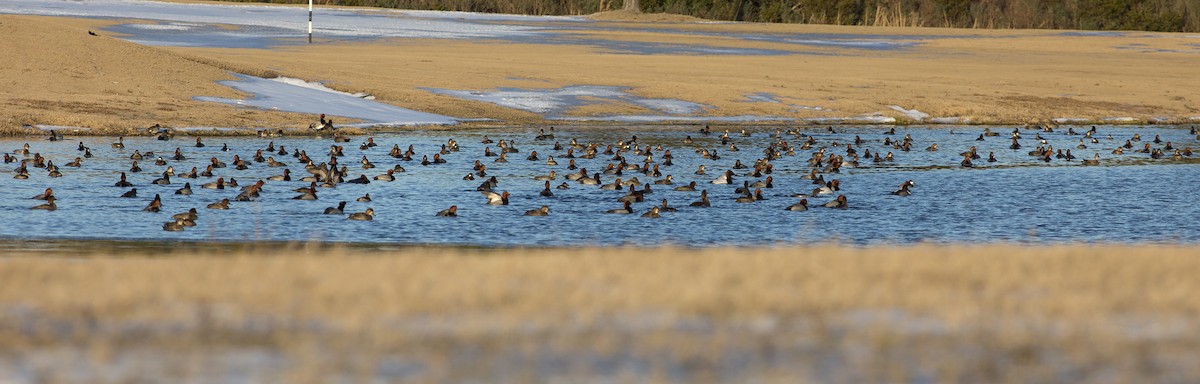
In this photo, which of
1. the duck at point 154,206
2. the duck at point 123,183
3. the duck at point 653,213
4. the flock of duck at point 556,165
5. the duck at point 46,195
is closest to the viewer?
the duck at point 154,206

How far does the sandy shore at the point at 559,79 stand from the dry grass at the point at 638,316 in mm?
26819

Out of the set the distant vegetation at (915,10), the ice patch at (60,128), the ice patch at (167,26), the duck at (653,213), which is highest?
the distant vegetation at (915,10)

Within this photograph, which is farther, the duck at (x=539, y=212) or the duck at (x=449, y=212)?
the duck at (x=539, y=212)

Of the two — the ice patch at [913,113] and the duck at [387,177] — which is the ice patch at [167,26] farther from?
the duck at [387,177]

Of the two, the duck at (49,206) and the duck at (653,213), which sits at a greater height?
the duck at (49,206)

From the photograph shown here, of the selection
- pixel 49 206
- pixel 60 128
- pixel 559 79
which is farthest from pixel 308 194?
pixel 559 79

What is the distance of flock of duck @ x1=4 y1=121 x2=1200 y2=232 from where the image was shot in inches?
928

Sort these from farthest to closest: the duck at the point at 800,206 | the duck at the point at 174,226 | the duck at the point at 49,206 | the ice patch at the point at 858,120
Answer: the ice patch at the point at 858,120 → the duck at the point at 800,206 → the duck at the point at 49,206 → the duck at the point at 174,226

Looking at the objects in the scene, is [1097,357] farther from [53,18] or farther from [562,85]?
[53,18]

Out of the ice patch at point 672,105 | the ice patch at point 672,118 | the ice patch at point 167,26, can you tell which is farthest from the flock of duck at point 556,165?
the ice patch at point 167,26

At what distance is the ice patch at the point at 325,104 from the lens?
131 feet

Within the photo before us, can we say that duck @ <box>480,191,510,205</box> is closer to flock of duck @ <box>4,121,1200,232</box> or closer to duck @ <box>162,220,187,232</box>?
flock of duck @ <box>4,121,1200,232</box>

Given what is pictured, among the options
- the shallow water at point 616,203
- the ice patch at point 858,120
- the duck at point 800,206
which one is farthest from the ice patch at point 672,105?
the duck at point 800,206

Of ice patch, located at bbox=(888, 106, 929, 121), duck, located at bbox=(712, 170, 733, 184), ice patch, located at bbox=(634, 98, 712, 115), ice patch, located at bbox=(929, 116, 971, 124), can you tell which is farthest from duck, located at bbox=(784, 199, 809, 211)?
ice patch, located at bbox=(888, 106, 929, 121)
